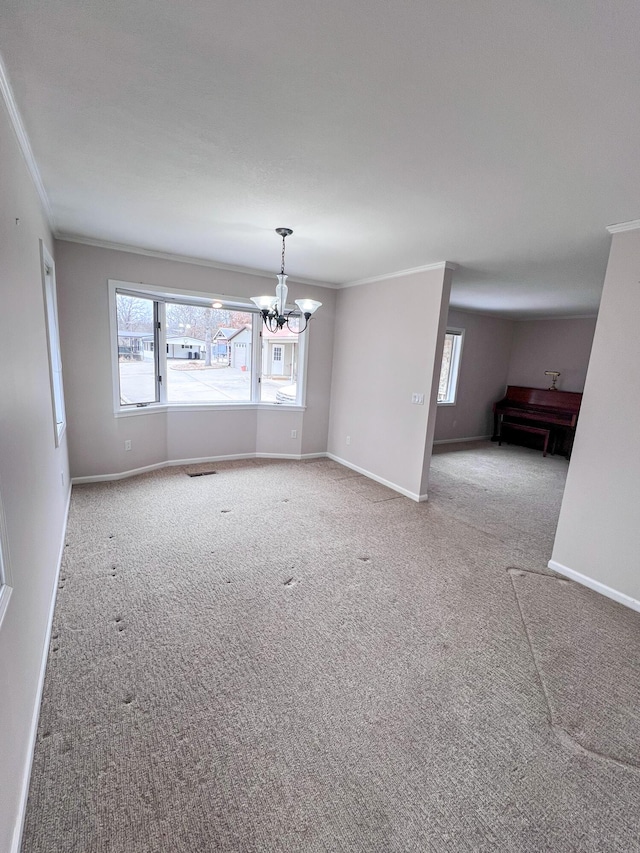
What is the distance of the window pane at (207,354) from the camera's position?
4.54 m

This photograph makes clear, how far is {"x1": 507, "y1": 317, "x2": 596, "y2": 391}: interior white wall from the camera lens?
647cm

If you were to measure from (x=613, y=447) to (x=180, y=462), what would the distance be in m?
4.43

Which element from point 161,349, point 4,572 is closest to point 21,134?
point 4,572

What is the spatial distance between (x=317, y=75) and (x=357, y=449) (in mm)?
4079

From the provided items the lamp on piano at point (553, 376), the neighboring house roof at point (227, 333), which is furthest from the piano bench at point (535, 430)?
the neighboring house roof at point (227, 333)

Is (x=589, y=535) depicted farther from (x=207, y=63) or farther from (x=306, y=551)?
(x=207, y=63)

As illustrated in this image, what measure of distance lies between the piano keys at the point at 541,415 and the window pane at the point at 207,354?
16.5 ft

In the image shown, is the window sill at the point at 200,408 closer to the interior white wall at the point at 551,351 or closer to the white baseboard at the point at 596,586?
the white baseboard at the point at 596,586

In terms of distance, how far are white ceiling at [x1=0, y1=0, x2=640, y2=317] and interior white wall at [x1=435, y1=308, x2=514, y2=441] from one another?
160 inches

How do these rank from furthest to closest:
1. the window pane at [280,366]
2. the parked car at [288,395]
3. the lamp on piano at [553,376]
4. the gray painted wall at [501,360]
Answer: the lamp on piano at [553,376], the gray painted wall at [501,360], the parked car at [288,395], the window pane at [280,366]

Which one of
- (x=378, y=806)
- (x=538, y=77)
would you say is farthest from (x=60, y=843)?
(x=538, y=77)

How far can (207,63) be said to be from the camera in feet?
4.30

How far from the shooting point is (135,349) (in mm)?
4242

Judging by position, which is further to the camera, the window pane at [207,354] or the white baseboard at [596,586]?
the window pane at [207,354]
